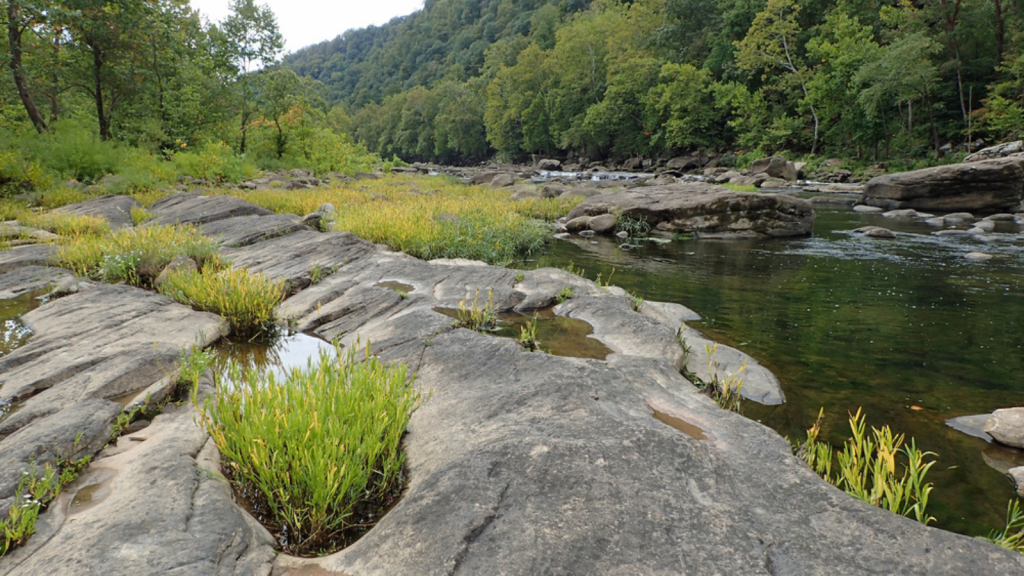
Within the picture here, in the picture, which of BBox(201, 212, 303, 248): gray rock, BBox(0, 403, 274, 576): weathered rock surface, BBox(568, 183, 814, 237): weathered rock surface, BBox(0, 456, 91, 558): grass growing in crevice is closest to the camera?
BBox(0, 403, 274, 576): weathered rock surface

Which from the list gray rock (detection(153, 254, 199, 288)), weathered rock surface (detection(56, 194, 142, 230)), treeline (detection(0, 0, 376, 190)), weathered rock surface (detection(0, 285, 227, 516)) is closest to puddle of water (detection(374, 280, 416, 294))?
weathered rock surface (detection(0, 285, 227, 516))

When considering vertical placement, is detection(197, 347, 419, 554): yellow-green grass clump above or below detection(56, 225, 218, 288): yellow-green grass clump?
below

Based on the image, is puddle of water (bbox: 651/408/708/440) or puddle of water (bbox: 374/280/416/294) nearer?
puddle of water (bbox: 651/408/708/440)

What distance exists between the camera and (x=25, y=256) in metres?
9.04

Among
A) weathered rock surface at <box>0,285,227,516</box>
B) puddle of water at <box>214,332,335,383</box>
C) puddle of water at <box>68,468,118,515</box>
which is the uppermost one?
weathered rock surface at <box>0,285,227,516</box>

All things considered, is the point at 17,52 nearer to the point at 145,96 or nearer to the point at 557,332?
the point at 145,96

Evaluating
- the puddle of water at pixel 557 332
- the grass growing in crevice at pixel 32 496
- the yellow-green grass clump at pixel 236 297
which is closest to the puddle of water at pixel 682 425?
the puddle of water at pixel 557 332

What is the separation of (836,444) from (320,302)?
6149 mm

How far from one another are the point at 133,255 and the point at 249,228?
3446 millimetres

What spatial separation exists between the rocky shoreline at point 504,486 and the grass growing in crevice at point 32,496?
6 cm

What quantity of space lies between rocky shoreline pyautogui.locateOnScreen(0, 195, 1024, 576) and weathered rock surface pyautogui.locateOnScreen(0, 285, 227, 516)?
0.06 ft

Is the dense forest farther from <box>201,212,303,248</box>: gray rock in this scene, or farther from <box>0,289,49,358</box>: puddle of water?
<box>0,289,49,358</box>: puddle of water

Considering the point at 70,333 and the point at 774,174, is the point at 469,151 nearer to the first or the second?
the point at 774,174

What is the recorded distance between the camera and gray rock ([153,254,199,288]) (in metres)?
7.65
